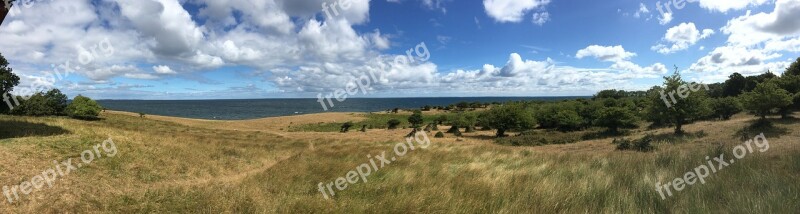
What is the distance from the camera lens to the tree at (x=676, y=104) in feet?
113

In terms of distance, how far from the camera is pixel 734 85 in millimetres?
64750

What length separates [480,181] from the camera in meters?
8.54

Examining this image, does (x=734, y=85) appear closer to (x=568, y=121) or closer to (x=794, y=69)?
(x=794, y=69)

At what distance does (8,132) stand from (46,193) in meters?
6.69

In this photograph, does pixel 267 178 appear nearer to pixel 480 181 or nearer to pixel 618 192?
pixel 480 181

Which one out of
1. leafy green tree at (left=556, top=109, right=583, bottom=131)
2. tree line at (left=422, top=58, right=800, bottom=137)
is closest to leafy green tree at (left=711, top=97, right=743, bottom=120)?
tree line at (left=422, top=58, right=800, bottom=137)

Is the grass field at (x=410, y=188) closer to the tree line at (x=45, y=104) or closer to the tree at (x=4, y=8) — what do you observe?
the tree at (x=4, y=8)

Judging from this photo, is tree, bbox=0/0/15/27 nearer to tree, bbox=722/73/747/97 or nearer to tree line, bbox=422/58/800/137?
tree line, bbox=422/58/800/137

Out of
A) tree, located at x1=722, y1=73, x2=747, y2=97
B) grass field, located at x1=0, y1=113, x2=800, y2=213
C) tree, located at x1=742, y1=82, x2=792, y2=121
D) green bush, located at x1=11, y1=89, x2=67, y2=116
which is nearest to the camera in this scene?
grass field, located at x1=0, y1=113, x2=800, y2=213

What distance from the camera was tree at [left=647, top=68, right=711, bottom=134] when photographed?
113 feet

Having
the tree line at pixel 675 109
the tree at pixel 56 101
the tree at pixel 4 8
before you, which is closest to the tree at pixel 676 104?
the tree line at pixel 675 109

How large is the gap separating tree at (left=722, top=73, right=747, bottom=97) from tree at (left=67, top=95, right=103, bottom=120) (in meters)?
90.5

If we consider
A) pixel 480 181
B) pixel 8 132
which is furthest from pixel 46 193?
pixel 480 181

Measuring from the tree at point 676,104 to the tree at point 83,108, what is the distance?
6297 centimetres
